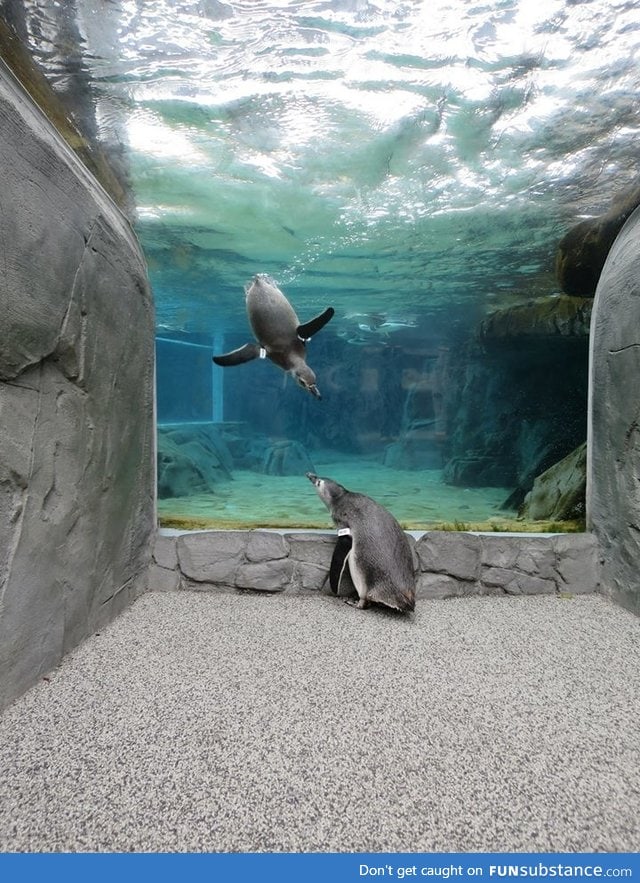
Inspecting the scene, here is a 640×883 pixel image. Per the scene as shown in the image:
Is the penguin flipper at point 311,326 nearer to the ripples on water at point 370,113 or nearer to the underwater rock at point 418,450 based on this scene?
the ripples on water at point 370,113

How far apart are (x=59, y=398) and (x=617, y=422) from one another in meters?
4.37

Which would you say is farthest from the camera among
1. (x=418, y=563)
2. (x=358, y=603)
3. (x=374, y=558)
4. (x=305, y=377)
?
(x=305, y=377)

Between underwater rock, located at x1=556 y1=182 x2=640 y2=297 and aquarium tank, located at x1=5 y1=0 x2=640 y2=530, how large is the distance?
2.0 inches

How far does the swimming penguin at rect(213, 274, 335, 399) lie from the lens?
4754 millimetres

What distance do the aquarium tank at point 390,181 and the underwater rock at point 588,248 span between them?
51 mm

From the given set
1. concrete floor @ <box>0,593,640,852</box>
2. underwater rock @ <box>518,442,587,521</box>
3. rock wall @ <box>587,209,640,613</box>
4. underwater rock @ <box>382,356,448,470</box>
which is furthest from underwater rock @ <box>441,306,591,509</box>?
concrete floor @ <box>0,593,640,852</box>

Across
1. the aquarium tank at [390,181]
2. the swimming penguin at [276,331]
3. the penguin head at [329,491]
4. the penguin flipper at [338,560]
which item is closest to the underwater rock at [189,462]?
the aquarium tank at [390,181]

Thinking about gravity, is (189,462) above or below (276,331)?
below

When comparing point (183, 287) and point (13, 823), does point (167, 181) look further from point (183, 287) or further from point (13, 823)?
point (13, 823)

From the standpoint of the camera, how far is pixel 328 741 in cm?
203

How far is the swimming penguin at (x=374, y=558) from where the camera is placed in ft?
11.6

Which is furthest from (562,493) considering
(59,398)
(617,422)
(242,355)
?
(59,398)

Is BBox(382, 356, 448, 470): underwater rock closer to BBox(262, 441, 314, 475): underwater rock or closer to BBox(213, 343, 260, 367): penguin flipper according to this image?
BBox(262, 441, 314, 475): underwater rock

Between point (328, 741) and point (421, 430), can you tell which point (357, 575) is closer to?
point (328, 741)
